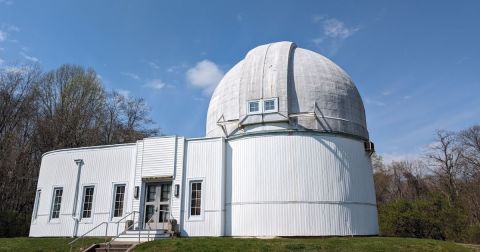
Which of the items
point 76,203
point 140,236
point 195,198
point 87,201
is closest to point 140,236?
point 140,236

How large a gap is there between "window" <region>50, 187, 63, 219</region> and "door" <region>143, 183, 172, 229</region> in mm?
5188

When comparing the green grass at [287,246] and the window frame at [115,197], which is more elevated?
the window frame at [115,197]

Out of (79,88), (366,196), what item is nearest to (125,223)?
(366,196)

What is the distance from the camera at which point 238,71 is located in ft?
63.1

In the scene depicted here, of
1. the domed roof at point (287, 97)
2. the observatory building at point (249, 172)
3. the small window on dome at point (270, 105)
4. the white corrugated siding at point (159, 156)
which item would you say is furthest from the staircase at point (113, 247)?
the small window on dome at point (270, 105)

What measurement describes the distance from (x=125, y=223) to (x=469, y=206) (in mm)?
29182

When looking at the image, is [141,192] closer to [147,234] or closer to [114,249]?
[147,234]

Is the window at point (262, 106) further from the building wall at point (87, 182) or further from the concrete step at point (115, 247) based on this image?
the concrete step at point (115, 247)

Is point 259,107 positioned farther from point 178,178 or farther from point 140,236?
point 140,236

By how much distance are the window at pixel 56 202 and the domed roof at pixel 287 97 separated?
8.61 meters

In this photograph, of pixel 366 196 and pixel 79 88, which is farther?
pixel 79 88

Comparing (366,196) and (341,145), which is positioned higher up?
(341,145)

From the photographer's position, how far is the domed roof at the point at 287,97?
16.3 meters

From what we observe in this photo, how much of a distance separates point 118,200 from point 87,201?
5.94 feet
